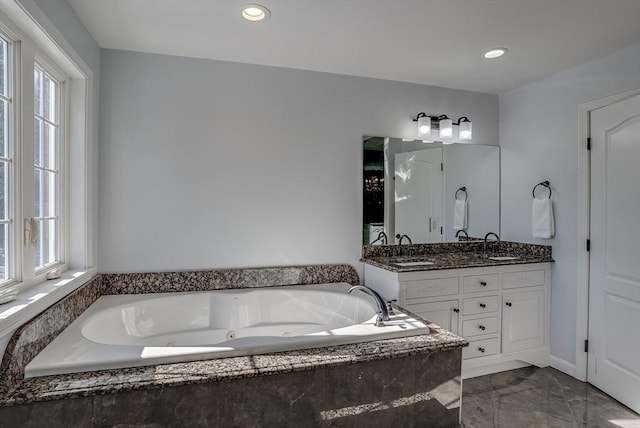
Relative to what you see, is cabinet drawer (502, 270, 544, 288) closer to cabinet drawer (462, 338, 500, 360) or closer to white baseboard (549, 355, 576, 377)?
cabinet drawer (462, 338, 500, 360)

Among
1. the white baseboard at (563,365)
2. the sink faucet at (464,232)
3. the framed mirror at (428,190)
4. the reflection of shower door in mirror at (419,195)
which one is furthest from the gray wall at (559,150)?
the reflection of shower door in mirror at (419,195)

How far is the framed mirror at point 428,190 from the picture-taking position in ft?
10.3

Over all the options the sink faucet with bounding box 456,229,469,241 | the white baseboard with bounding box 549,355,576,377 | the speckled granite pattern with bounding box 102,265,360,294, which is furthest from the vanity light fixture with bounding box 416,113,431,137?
the white baseboard with bounding box 549,355,576,377

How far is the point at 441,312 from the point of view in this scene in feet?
8.95

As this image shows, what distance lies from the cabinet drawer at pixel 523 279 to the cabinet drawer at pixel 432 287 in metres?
0.47

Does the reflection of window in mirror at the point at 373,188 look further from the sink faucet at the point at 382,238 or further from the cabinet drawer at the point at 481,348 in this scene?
the cabinet drawer at the point at 481,348

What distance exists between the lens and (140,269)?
8.59 feet

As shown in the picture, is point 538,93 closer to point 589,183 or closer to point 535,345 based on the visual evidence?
point 589,183

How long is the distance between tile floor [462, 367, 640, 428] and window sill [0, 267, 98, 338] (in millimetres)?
2219

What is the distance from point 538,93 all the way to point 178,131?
3.00 m

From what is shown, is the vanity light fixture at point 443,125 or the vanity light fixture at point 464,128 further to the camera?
the vanity light fixture at point 464,128

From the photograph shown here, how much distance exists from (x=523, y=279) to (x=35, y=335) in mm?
3205

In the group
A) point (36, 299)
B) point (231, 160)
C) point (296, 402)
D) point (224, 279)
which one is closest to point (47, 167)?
point (36, 299)

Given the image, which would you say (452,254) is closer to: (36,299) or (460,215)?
(460,215)
